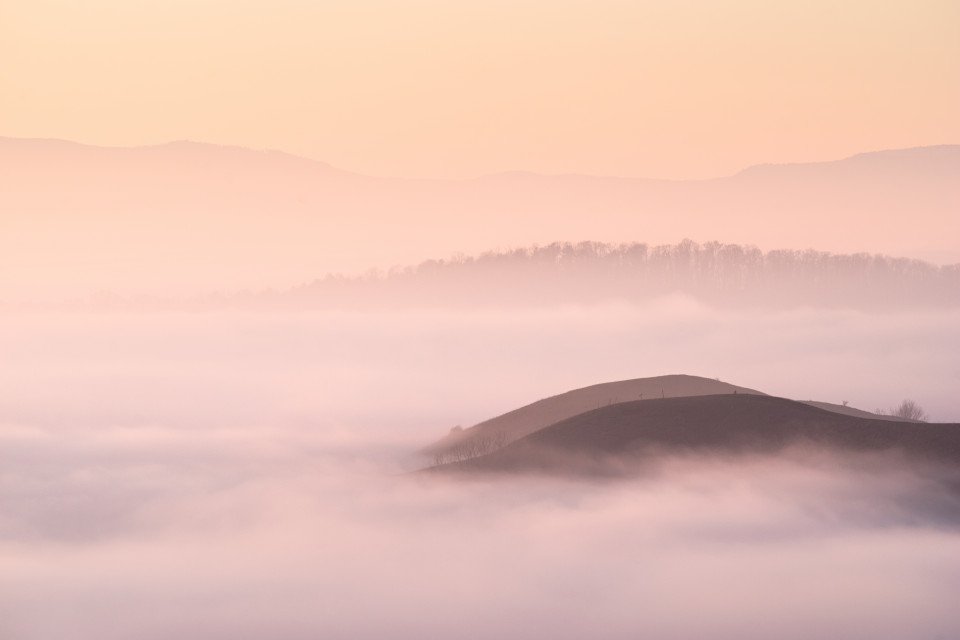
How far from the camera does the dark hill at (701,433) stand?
13262 centimetres

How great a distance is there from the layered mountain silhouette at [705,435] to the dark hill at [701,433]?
102mm

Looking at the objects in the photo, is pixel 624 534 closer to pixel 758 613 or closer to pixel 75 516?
pixel 758 613

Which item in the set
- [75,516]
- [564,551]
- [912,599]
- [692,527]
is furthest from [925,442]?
[75,516]

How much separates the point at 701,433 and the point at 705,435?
0.47 m

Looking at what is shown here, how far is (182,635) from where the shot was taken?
136875mm

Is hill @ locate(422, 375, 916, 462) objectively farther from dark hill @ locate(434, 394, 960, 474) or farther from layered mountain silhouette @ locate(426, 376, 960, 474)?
dark hill @ locate(434, 394, 960, 474)

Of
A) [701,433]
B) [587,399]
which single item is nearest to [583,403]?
[587,399]

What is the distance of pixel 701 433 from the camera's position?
13850cm

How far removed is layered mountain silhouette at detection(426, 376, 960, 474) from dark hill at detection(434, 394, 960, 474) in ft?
0.34

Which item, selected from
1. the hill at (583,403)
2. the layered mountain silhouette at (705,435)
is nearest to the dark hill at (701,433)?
the layered mountain silhouette at (705,435)

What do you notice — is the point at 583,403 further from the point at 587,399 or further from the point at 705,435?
the point at 705,435

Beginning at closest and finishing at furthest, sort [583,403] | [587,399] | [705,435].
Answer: [705,435] → [583,403] → [587,399]

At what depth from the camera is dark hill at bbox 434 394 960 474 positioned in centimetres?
13262

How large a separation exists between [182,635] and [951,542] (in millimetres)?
76888
